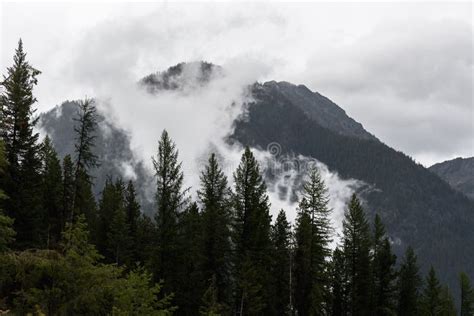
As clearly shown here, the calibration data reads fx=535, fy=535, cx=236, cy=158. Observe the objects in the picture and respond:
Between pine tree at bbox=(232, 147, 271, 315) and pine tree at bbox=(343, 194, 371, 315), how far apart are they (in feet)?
32.6

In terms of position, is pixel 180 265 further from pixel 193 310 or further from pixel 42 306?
pixel 42 306

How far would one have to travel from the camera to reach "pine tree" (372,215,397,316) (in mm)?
50312

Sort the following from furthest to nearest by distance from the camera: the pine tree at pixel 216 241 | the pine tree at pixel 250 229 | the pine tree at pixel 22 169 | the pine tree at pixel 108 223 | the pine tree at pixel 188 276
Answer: the pine tree at pixel 108 223 → the pine tree at pixel 188 276 → the pine tree at pixel 216 241 → the pine tree at pixel 250 229 → the pine tree at pixel 22 169

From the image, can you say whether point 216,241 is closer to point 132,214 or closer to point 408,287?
point 132,214

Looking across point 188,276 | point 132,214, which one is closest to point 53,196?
point 132,214

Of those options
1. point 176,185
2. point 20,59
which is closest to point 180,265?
point 176,185

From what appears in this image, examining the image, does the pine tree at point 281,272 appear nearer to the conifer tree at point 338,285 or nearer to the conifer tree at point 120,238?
the conifer tree at point 338,285

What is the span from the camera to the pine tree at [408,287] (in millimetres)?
56406

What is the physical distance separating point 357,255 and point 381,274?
5.07m

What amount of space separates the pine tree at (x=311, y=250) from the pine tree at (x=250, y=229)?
2658mm

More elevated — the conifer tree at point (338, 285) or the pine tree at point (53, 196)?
the pine tree at point (53, 196)

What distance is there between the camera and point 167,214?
133 ft

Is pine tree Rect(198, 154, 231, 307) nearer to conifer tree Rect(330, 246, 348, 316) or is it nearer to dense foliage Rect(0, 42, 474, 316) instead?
dense foliage Rect(0, 42, 474, 316)

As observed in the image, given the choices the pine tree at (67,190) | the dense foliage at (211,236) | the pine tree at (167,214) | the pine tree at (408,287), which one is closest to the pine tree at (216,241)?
the dense foliage at (211,236)
